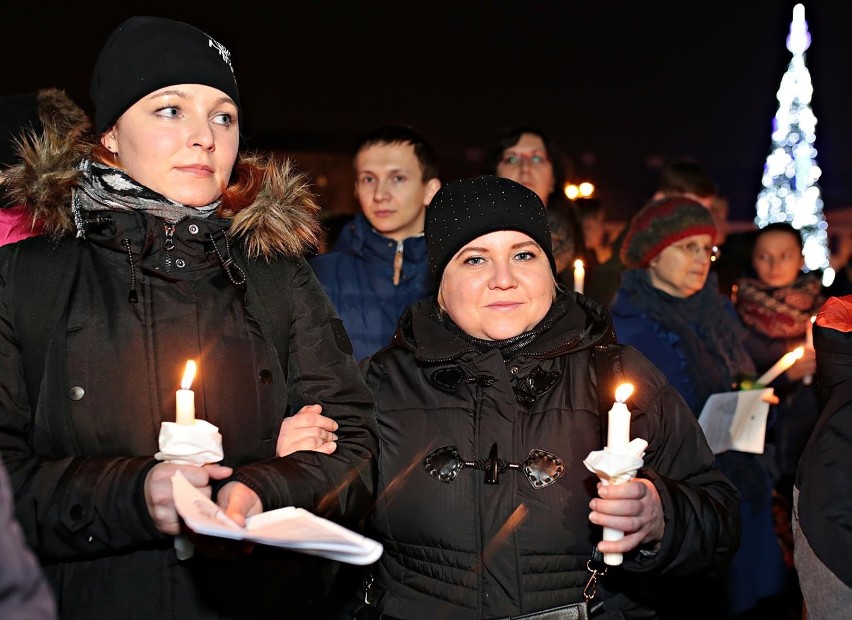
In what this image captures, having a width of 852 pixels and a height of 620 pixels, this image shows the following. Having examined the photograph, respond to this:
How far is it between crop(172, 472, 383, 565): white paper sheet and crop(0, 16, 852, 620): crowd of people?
0.48 feet

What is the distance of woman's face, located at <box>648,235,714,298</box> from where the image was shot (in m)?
5.22

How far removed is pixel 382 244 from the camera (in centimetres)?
500

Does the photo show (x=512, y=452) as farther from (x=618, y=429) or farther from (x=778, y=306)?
(x=778, y=306)

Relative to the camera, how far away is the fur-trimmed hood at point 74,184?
2.50 meters

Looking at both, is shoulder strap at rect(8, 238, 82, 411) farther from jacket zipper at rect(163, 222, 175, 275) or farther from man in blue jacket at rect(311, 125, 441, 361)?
man in blue jacket at rect(311, 125, 441, 361)

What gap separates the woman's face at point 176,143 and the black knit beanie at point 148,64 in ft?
0.10

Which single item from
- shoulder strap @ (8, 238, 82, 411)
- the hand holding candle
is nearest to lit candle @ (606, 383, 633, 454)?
the hand holding candle

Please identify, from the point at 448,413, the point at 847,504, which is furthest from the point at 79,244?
the point at 847,504

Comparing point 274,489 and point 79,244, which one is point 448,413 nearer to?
point 274,489

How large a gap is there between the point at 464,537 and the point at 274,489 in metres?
0.73

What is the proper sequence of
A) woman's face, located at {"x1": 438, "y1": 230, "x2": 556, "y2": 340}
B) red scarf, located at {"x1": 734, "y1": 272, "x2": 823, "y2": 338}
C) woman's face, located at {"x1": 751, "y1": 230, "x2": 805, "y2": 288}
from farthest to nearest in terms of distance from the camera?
woman's face, located at {"x1": 751, "y1": 230, "x2": 805, "y2": 288}, red scarf, located at {"x1": 734, "y1": 272, "x2": 823, "y2": 338}, woman's face, located at {"x1": 438, "y1": 230, "x2": 556, "y2": 340}

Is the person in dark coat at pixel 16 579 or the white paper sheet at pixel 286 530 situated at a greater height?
the person in dark coat at pixel 16 579

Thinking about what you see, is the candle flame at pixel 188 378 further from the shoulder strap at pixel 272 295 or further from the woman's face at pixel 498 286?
the woman's face at pixel 498 286

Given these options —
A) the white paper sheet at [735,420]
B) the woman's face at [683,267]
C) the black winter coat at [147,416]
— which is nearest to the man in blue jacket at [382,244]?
the woman's face at [683,267]
